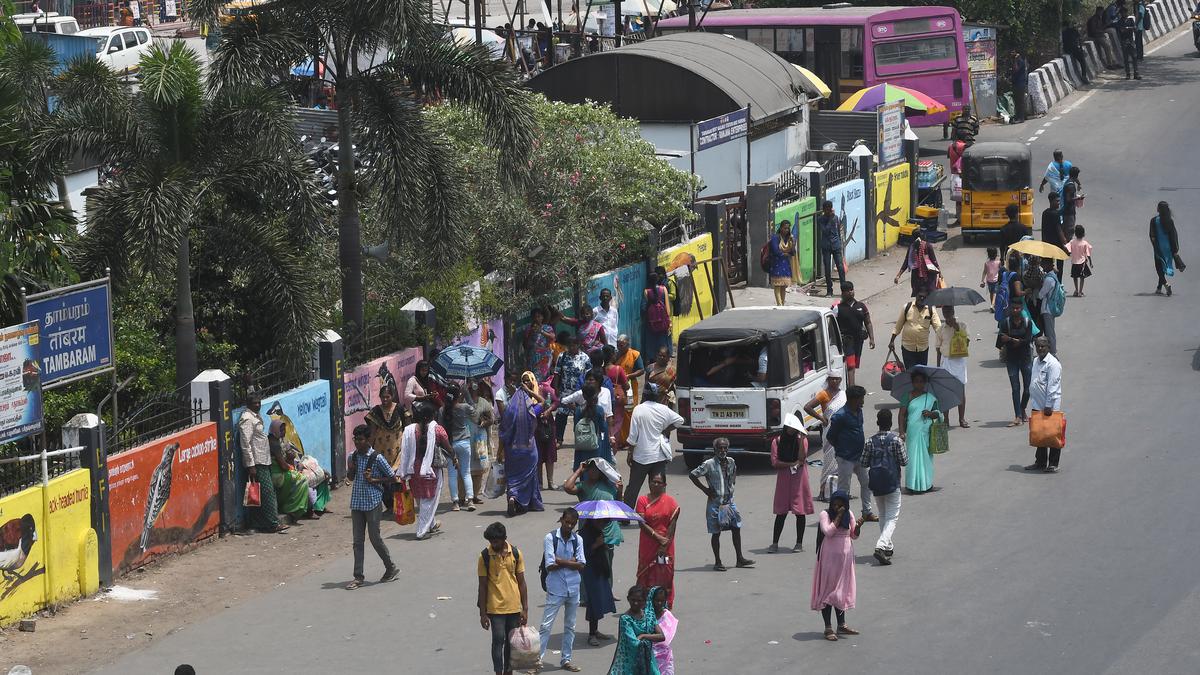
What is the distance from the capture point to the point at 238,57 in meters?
19.4

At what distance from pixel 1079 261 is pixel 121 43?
25670 mm

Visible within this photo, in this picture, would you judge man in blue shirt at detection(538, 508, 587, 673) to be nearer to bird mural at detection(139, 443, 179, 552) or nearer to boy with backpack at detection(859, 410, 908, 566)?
boy with backpack at detection(859, 410, 908, 566)

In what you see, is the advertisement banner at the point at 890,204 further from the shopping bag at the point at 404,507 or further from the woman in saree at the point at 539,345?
the shopping bag at the point at 404,507

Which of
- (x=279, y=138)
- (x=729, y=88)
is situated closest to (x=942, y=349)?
(x=279, y=138)

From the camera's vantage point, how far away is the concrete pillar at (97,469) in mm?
15562

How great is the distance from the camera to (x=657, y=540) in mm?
14070

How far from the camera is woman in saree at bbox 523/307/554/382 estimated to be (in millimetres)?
22359

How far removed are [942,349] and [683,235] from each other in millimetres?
6838

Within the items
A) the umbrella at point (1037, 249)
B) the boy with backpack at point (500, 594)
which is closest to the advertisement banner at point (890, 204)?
the umbrella at point (1037, 249)

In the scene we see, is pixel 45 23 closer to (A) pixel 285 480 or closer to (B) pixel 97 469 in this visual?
(A) pixel 285 480

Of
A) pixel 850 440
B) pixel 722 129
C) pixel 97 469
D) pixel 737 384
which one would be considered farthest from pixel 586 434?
pixel 722 129

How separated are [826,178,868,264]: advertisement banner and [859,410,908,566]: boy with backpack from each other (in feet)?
52.0

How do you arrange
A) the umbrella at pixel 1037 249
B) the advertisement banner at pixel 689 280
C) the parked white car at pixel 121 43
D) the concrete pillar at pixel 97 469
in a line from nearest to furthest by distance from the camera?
the concrete pillar at pixel 97 469 → the umbrella at pixel 1037 249 → the advertisement banner at pixel 689 280 → the parked white car at pixel 121 43

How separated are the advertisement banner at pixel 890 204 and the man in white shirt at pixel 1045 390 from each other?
14660 millimetres
